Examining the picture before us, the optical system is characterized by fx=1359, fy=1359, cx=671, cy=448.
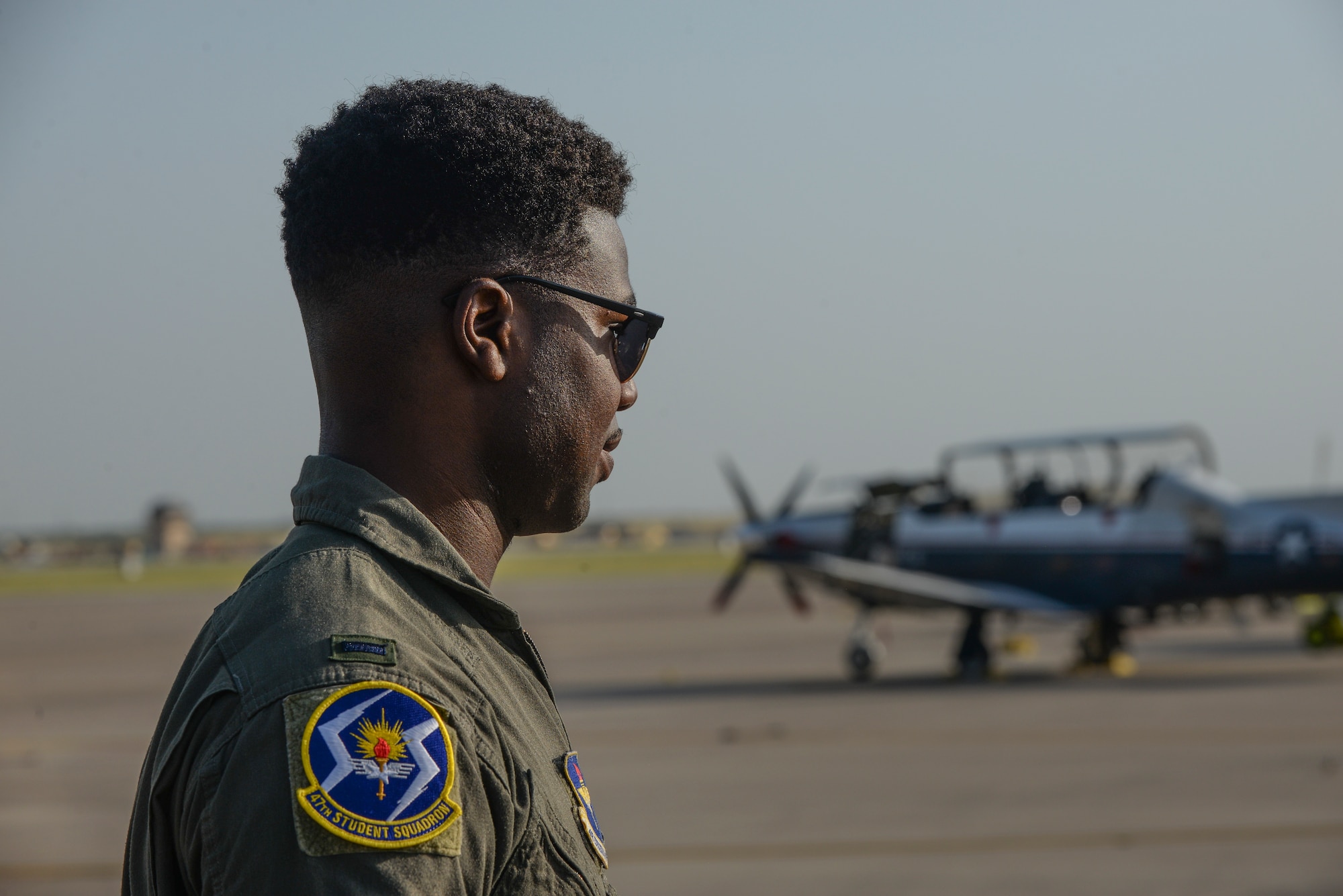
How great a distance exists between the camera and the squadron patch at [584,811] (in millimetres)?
1455

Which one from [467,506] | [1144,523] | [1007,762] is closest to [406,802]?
[467,506]

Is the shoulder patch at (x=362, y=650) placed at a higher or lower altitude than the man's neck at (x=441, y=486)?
lower

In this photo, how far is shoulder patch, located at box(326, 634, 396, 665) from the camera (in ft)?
3.91

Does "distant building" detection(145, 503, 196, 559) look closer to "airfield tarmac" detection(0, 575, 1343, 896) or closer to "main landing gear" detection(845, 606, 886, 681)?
"airfield tarmac" detection(0, 575, 1343, 896)

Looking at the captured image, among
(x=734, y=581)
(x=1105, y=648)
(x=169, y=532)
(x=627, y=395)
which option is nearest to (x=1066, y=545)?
(x=1105, y=648)

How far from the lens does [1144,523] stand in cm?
1842

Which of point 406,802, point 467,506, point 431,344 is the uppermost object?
point 431,344

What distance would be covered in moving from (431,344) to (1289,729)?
14.0m

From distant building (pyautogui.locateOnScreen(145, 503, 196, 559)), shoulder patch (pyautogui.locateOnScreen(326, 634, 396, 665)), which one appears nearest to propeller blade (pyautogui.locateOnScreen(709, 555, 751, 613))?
shoulder patch (pyautogui.locateOnScreen(326, 634, 396, 665))

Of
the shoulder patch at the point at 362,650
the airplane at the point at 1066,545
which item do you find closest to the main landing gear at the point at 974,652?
the airplane at the point at 1066,545

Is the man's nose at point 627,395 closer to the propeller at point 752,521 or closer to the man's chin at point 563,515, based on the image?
the man's chin at point 563,515

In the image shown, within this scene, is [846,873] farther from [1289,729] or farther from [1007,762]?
[1289,729]

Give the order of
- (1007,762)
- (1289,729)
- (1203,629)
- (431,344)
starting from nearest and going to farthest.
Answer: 1. (431,344)
2. (1007,762)
3. (1289,729)
4. (1203,629)

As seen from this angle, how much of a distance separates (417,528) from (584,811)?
0.36 meters
